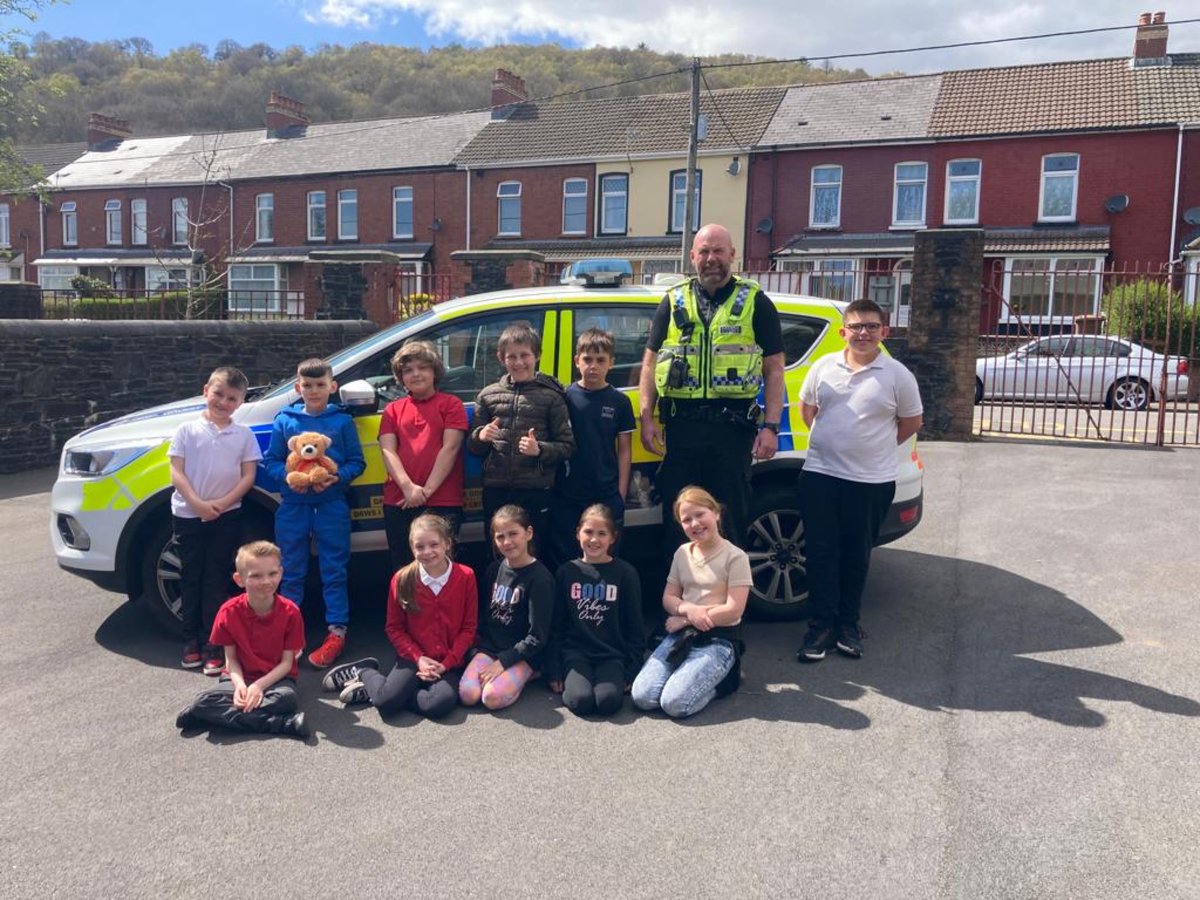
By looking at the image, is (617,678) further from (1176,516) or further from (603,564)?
(1176,516)

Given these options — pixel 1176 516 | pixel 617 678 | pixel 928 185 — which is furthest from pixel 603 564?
pixel 928 185

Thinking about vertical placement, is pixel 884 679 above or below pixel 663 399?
below

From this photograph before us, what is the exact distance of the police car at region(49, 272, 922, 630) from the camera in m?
5.21

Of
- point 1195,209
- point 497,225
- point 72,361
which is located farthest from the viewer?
point 497,225

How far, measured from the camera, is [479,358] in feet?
18.1

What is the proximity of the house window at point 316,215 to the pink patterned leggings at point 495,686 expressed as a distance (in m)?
33.9

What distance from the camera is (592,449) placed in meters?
5.02

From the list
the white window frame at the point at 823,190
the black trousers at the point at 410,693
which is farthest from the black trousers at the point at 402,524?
the white window frame at the point at 823,190

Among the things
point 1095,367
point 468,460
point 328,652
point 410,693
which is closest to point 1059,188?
point 1095,367

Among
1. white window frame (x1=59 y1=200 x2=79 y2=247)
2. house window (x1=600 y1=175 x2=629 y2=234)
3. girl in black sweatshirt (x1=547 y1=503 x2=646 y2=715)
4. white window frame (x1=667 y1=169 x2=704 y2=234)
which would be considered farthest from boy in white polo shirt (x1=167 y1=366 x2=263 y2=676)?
white window frame (x1=59 y1=200 x2=79 y2=247)

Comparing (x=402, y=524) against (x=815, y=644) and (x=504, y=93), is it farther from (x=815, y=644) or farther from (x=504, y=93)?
(x=504, y=93)

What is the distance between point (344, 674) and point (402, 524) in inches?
31.1

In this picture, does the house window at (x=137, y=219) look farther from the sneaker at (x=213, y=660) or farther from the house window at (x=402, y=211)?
the sneaker at (x=213, y=660)

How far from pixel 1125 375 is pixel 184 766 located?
15.6 metres
